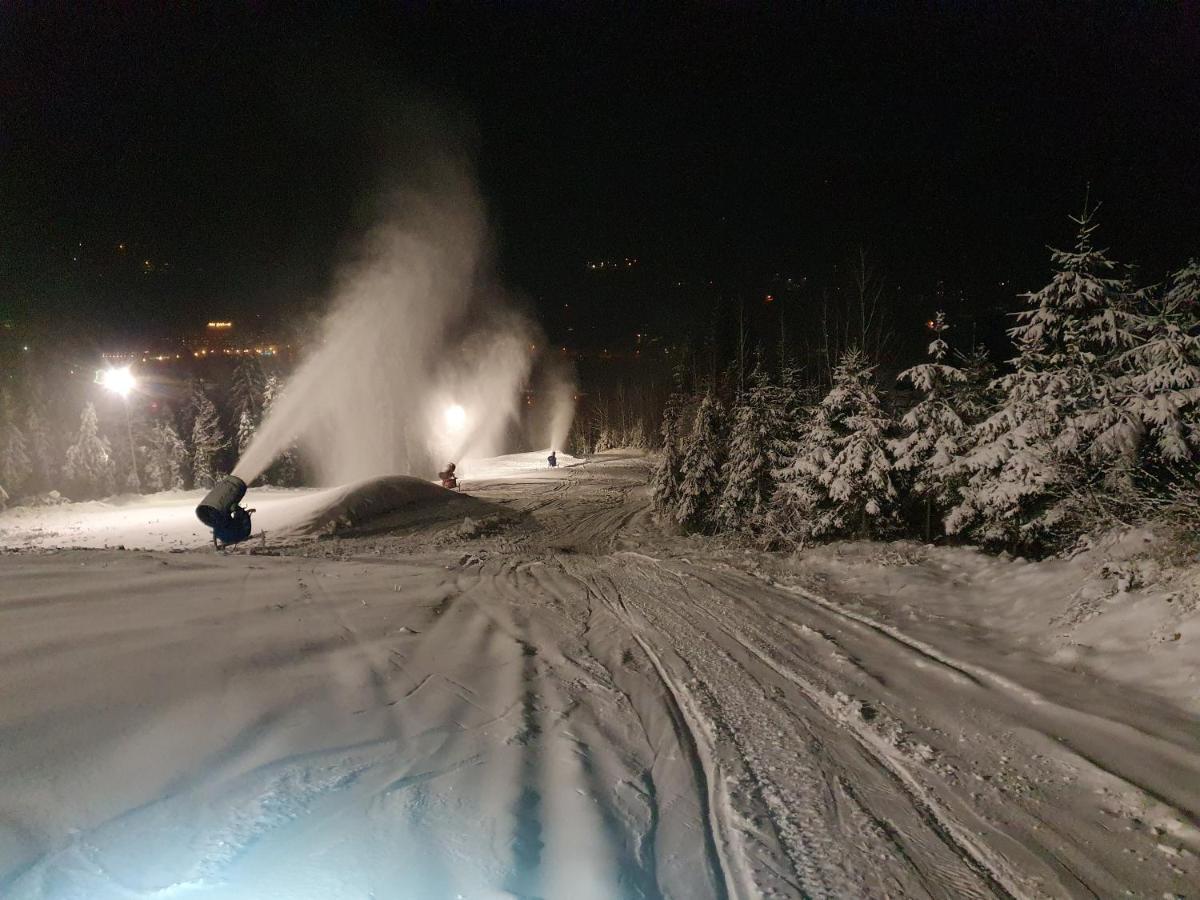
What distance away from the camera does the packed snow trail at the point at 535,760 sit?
132 inches

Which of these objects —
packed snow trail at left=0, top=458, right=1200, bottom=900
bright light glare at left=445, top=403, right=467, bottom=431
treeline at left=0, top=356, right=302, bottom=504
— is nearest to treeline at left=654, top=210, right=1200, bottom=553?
packed snow trail at left=0, top=458, right=1200, bottom=900

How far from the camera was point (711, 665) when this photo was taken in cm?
710

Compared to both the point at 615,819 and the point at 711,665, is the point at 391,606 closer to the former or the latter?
the point at 711,665

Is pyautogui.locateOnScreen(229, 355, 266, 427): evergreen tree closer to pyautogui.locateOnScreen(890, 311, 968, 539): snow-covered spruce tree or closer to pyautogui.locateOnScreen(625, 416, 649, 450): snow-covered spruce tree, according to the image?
pyautogui.locateOnScreen(890, 311, 968, 539): snow-covered spruce tree

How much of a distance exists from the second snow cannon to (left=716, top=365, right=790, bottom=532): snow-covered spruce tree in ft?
51.2

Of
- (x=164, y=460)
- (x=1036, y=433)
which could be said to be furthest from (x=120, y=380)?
(x=1036, y=433)

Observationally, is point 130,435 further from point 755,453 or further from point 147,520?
point 755,453

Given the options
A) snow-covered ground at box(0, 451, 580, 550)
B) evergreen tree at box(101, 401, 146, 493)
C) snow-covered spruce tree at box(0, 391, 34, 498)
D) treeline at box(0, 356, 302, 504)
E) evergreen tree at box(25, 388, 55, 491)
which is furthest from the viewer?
evergreen tree at box(101, 401, 146, 493)

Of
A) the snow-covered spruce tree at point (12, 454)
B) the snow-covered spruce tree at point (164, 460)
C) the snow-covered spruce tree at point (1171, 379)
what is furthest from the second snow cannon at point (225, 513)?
the snow-covered spruce tree at point (164, 460)

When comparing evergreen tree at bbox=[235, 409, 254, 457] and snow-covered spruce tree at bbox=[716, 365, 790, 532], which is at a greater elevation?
evergreen tree at bbox=[235, 409, 254, 457]

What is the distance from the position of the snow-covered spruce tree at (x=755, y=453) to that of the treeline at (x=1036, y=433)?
7.75 feet

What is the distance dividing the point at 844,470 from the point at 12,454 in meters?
47.3

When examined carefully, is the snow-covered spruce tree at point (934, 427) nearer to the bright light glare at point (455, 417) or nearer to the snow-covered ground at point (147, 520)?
the snow-covered ground at point (147, 520)

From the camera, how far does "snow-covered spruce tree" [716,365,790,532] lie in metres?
21.0
